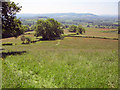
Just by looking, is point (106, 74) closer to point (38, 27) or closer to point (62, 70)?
point (62, 70)

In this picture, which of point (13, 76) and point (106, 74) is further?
point (106, 74)

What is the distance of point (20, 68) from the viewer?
10734 millimetres

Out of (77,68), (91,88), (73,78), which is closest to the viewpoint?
(91,88)

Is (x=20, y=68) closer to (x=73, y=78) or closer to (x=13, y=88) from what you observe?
(x=13, y=88)

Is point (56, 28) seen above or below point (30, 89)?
above

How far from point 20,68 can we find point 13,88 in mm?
3335

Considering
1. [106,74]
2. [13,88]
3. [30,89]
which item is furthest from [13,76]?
[106,74]

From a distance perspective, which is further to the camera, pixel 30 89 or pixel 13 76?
pixel 13 76

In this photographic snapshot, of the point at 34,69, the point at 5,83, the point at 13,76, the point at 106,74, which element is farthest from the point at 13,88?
the point at 106,74

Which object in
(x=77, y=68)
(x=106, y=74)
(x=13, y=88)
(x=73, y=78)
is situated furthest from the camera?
(x=77, y=68)

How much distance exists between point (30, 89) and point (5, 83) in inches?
68.4

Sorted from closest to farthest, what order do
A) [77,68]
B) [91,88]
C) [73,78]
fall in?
[91,88], [73,78], [77,68]

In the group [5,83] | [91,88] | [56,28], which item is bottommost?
[91,88]

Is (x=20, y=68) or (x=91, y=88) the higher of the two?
(x=20, y=68)
